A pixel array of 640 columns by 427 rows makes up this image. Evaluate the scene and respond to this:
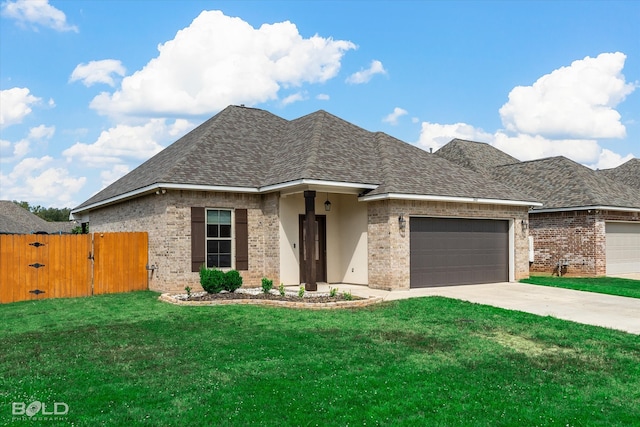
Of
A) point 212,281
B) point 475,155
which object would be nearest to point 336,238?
point 212,281

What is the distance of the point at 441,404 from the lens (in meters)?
5.80

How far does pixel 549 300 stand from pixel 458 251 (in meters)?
3.86

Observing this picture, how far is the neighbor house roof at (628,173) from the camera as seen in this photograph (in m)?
30.6

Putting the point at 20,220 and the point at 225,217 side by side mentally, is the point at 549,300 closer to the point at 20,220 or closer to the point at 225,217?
the point at 225,217

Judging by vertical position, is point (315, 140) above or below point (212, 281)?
above

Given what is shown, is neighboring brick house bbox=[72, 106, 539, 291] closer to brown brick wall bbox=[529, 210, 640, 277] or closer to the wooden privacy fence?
the wooden privacy fence

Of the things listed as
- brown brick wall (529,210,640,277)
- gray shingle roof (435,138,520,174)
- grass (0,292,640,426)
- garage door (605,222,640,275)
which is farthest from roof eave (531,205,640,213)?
grass (0,292,640,426)

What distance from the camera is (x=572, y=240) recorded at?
71.8ft

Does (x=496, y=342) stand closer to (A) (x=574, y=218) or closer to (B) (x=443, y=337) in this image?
(B) (x=443, y=337)

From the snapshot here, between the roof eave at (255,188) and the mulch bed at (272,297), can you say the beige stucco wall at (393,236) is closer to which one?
the roof eave at (255,188)

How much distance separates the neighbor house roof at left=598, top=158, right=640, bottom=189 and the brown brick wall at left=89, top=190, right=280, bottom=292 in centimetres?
2312

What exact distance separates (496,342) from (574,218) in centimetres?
1498

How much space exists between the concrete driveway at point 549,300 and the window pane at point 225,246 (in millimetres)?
3632

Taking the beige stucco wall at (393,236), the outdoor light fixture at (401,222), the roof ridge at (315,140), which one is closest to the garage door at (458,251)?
the beige stucco wall at (393,236)
